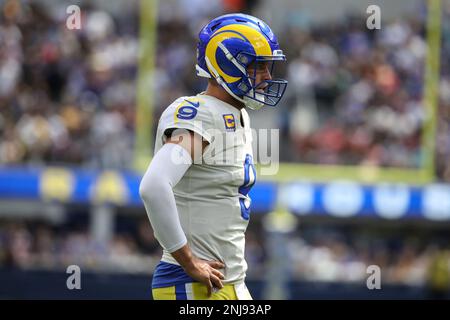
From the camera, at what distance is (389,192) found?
12906 mm

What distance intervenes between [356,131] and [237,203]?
32.0 ft

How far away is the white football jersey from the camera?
3854 mm

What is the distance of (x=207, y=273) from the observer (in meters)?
3.81

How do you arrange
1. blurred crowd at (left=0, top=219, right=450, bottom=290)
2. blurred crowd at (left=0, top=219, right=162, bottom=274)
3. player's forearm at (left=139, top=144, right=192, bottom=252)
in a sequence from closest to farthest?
1. player's forearm at (left=139, top=144, right=192, bottom=252)
2. blurred crowd at (left=0, top=219, right=162, bottom=274)
3. blurred crowd at (left=0, top=219, right=450, bottom=290)

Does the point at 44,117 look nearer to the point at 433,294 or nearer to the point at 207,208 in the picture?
the point at 433,294

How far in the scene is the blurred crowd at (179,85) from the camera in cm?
1236

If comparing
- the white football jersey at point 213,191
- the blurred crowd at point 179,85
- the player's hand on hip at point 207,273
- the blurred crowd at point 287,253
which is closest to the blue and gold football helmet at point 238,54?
the white football jersey at point 213,191

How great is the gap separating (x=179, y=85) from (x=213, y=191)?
9.35 meters

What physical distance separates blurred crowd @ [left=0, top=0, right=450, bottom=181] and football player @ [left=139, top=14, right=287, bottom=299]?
27.4 ft

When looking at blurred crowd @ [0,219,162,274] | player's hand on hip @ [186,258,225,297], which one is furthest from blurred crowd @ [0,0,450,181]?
player's hand on hip @ [186,258,225,297]

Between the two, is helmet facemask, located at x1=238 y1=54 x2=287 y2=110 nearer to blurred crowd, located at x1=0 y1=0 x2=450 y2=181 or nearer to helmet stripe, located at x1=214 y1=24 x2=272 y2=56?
helmet stripe, located at x1=214 y1=24 x2=272 y2=56

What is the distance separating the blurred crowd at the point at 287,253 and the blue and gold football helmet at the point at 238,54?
7.25 m

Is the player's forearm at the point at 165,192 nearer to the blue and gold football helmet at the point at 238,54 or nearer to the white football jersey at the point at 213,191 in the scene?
the white football jersey at the point at 213,191
